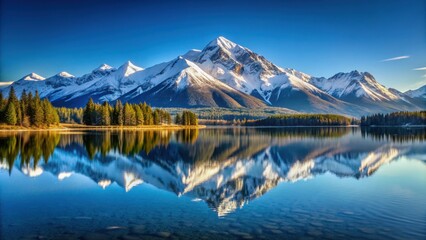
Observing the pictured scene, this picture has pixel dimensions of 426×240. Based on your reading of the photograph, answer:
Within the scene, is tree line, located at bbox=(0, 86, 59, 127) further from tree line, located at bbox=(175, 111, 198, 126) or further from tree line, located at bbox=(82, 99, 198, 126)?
tree line, located at bbox=(175, 111, 198, 126)

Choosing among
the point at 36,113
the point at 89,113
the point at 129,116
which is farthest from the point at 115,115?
the point at 36,113

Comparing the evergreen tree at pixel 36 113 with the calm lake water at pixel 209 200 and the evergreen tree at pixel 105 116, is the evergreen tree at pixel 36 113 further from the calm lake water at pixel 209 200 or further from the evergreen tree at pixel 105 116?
the calm lake water at pixel 209 200

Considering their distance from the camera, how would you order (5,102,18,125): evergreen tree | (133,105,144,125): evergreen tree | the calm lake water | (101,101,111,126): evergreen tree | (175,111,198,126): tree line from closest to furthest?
the calm lake water
(5,102,18,125): evergreen tree
(101,101,111,126): evergreen tree
(133,105,144,125): evergreen tree
(175,111,198,126): tree line

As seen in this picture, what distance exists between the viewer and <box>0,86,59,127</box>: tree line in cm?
10669

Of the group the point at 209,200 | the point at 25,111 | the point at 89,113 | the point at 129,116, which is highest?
the point at 89,113

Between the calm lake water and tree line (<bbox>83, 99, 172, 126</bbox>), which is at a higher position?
tree line (<bbox>83, 99, 172, 126</bbox>)

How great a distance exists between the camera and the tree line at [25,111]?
10669cm

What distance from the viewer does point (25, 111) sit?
11594 centimetres

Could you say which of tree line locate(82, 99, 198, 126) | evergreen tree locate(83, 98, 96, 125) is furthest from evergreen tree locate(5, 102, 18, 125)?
evergreen tree locate(83, 98, 96, 125)

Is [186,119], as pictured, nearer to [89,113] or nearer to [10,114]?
[89,113]

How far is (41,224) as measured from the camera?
16.4 m

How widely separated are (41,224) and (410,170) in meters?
32.7

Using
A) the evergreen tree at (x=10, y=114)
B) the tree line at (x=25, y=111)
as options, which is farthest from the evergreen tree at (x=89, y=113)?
the evergreen tree at (x=10, y=114)

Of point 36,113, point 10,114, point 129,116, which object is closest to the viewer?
point 10,114
